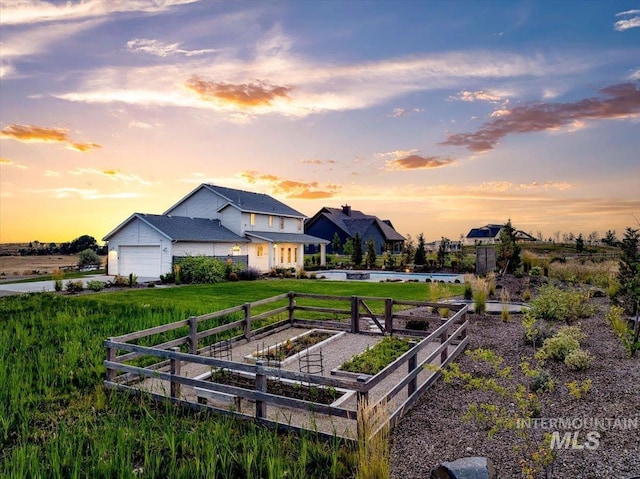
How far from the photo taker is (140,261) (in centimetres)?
3020

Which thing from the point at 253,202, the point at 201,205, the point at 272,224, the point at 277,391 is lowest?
the point at 277,391

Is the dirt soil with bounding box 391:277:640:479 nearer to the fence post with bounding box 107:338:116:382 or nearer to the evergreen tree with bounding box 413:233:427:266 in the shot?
the fence post with bounding box 107:338:116:382

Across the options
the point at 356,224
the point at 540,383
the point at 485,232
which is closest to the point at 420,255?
the point at 356,224

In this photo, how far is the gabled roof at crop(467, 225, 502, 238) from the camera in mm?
92625

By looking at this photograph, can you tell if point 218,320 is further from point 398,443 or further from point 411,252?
point 411,252

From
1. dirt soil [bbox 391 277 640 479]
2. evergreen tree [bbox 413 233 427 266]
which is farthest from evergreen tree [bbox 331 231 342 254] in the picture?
dirt soil [bbox 391 277 640 479]

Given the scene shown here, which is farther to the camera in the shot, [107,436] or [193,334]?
[193,334]

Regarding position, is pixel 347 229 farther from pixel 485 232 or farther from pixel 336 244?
pixel 485 232

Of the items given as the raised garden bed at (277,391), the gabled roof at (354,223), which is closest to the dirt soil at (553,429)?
the raised garden bed at (277,391)

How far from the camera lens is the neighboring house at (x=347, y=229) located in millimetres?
58000

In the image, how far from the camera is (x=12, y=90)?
17375mm

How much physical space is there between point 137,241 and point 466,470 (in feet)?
97.9

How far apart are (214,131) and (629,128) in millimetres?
18992

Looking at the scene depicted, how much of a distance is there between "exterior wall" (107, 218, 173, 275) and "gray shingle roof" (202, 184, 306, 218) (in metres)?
7.81
